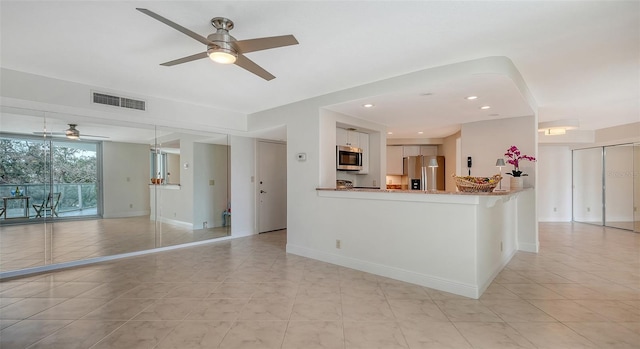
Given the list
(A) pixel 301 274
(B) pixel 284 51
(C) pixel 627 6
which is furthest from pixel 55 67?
(C) pixel 627 6

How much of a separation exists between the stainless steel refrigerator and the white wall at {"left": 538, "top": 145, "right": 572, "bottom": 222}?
289 cm

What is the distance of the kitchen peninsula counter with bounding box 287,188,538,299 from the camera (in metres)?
2.96

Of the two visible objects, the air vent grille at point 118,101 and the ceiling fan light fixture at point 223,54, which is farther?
the air vent grille at point 118,101

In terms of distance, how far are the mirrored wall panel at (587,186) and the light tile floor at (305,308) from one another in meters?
4.52

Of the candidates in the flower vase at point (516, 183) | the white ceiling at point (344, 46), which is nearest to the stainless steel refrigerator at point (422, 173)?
the flower vase at point (516, 183)

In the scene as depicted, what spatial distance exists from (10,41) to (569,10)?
494 cm

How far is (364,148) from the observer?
226 inches

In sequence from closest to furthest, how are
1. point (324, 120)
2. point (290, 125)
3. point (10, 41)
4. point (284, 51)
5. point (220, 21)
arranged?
point (220, 21) < point (10, 41) < point (284, 51) < point (324, 120) < point (290, 125)

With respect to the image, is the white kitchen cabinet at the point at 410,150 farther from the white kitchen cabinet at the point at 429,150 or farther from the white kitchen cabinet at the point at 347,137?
the white kitchen cabinet at the point at 347,137

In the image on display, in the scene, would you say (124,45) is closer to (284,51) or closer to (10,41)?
(10,41)

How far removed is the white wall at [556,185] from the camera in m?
8.00

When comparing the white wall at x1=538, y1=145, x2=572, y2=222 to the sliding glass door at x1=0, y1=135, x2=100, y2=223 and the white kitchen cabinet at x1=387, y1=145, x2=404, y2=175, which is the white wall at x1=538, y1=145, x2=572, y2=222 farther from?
the sliding glass door at x1=0, y1=135, x2=100, y2=223

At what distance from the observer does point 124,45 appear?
272 centimetres

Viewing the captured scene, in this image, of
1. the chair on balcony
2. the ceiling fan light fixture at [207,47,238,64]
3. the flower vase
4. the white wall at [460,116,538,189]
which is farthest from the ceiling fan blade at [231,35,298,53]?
the white wall at [460,116,538,189]
